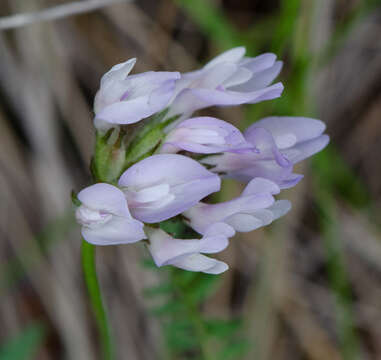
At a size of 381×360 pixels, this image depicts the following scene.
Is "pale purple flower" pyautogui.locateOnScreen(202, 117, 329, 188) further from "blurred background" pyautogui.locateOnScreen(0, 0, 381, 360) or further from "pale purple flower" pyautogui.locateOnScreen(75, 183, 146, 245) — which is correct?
"blurred background" pyautogui.locateOnScreen(0, 0, 381, 360)

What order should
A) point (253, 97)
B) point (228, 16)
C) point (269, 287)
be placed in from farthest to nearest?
point (228, 16)
point (269, 287)
point (253, 97)

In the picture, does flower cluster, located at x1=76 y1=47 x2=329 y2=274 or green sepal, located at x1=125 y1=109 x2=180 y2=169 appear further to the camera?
green sepal, located at x1=125 y1=109 x2=180 y2=169

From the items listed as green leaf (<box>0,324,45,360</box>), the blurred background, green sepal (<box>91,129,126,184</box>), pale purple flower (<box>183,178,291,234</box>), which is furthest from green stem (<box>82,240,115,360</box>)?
the blurred background

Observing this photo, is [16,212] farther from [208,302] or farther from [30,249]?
Answer: [208,302]

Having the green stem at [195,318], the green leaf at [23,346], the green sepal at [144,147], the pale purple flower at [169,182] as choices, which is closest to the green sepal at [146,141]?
the green sepal at [144,147]

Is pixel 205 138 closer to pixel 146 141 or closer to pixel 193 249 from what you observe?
pixel 146 141

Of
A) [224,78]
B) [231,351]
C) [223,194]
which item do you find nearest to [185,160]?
[224,78]

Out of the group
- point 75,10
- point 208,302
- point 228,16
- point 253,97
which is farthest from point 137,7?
point 253,97
